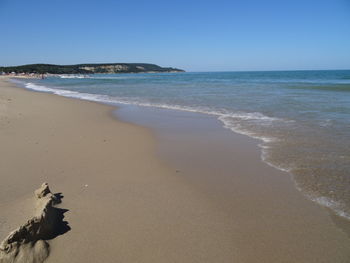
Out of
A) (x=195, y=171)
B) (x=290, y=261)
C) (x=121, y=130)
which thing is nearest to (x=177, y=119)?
(x=121, y=130)

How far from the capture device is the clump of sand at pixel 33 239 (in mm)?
2361

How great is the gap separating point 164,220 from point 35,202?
5.17 feet

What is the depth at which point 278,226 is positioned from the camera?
304 cm

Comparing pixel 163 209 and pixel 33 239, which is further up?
pixel 33 239

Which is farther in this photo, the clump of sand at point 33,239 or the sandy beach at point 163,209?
the sandy beach at point 163,209

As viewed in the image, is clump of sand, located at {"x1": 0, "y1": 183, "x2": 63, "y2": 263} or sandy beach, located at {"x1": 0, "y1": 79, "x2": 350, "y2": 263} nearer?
clump of sand, located at {"x1": 0, "y1": 183, "x2": 63, "y2": 263}

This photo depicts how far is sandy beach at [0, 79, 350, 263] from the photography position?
2.63m

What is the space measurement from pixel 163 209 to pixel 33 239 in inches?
55.9

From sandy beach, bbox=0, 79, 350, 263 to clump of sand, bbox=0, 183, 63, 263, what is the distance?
10cm

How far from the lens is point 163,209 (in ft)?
11.2

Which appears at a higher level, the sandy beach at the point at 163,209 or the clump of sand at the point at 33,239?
the clump of sand at the point at 33,239

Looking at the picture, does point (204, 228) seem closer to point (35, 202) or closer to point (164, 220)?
point (164, 220)

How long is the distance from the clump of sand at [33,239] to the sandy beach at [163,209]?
0.32 feet

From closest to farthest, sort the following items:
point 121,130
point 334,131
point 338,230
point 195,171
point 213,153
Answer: point 338,230, point 195,171, point 213,153, point 334,131, point 121,130
